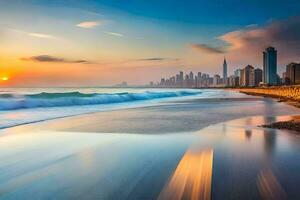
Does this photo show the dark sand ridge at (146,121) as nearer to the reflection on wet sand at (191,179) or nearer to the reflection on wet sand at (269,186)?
the reflection on wet sand at (191,179)

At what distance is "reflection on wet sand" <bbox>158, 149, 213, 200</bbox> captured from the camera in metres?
3.44

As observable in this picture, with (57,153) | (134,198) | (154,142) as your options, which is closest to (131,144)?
(154,142)

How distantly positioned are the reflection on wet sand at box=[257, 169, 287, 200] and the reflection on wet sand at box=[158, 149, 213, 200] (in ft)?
2.13

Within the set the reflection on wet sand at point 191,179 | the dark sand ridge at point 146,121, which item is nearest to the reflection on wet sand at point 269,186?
the reflection on wet sand at point 191,179

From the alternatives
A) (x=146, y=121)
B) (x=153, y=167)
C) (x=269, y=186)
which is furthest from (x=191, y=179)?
(x=146, y=121)

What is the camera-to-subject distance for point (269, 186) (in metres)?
3.69

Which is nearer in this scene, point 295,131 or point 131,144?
point 131,144

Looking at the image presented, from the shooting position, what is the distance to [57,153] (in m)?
5.95

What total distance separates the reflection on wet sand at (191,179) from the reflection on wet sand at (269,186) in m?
0.65

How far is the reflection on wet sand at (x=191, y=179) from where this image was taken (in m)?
3.44

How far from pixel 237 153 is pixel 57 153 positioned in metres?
3.66

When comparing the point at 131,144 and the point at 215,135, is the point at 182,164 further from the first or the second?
the point at 215,135

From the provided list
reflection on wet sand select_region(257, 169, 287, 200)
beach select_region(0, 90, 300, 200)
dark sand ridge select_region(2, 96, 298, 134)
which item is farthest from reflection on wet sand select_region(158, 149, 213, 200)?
dark sand ridge select_region(2, 96, 298, 134)

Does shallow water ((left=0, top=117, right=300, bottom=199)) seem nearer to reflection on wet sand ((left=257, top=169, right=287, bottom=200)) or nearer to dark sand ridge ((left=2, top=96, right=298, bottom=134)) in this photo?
reflection on wet sand ((left=257, top=169, right=287, bottom=200))
